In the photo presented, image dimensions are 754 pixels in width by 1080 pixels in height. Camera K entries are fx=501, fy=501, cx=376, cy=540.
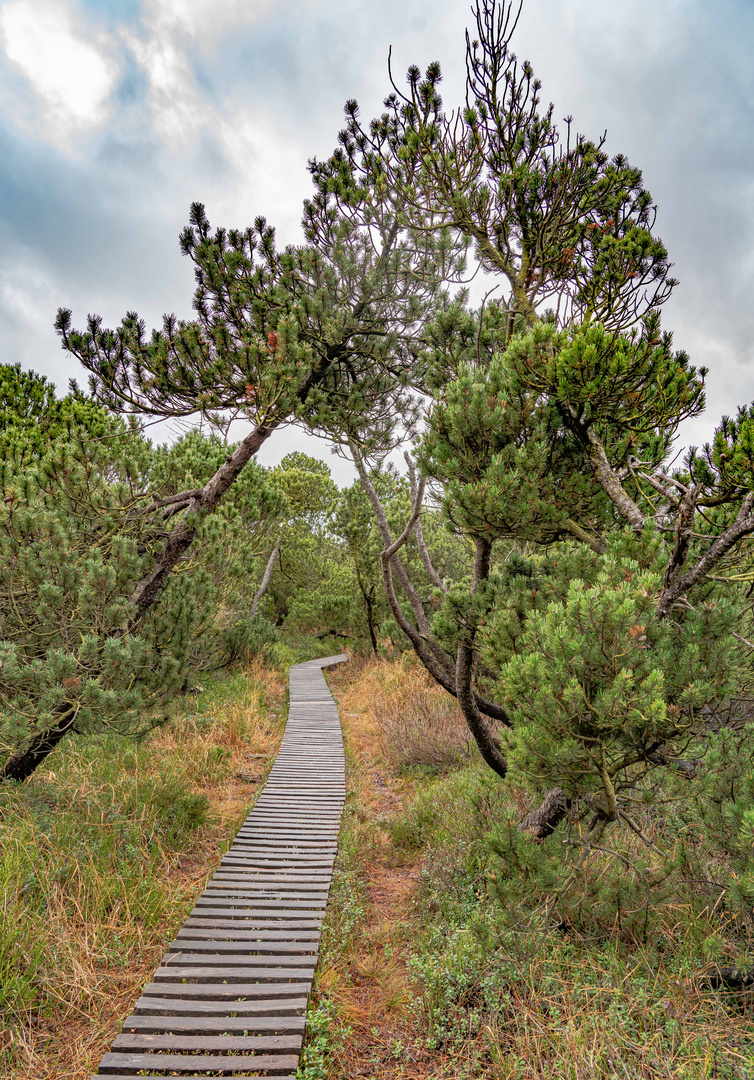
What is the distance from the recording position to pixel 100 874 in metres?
3.79

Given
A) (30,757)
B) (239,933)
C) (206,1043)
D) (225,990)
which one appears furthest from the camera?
(30,757)

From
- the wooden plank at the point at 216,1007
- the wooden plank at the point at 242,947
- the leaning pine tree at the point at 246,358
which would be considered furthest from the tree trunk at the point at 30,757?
the wooden plank at the point at 216,1007

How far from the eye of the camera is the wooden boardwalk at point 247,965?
99.5 inches

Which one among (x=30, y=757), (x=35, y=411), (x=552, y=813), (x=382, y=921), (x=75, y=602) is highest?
(x=35, y=411)

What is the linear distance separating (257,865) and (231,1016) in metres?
1.73

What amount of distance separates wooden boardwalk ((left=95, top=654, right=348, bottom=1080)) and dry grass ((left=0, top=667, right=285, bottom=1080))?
0.72 ft

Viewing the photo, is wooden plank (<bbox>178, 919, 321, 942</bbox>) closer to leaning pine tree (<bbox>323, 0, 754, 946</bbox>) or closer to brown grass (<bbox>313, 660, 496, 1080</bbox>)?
brown grass (<bbox>313, 660, 496, 1080</bbox>)

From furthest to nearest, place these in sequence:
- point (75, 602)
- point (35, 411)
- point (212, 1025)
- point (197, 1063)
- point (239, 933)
→ point (35, 411)
point (75, 602)
point (239, 933)
point (212, 1025)
point (197, 1063)

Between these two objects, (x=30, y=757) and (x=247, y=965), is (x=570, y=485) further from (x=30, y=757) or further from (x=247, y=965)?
(x=30, y=757)

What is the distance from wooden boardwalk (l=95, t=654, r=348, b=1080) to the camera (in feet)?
8.29

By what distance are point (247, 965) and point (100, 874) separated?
1.40 meters

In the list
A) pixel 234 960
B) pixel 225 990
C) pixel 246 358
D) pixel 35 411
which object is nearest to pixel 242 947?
pixel 234 960

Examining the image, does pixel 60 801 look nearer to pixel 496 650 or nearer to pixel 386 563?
pixel 386 563

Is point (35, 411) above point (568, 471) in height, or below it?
above
